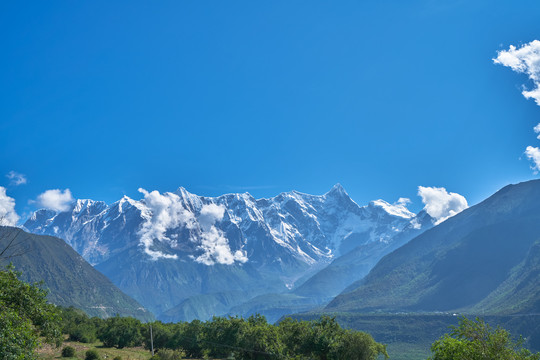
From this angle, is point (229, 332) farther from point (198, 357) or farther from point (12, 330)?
point (12, 330)

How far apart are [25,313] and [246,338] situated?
5193 cm

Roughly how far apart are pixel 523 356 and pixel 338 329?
40141mm

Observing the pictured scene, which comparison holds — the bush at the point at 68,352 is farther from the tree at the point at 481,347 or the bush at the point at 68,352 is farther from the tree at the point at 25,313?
the tree at the point at 481,347

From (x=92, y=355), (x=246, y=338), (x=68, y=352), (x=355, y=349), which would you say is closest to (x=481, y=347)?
(x=355, y=349)

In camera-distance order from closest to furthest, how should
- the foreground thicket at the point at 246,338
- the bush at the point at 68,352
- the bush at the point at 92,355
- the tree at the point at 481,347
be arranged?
the tree at the point at 481,347
the foreground thicket at the point at 246,338
the bush at the point at 92,355
the bush at the point at 68,352

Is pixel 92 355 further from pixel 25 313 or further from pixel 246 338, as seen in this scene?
→ pixel 25 313

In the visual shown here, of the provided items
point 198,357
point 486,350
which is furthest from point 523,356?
point 198,357

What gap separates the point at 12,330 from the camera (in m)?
32.3

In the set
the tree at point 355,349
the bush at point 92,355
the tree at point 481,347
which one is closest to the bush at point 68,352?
the bush at point 92,355

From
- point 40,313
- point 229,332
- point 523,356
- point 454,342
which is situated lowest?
point 523,356

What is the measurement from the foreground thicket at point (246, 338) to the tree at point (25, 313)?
131ft

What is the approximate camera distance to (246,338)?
279 ft

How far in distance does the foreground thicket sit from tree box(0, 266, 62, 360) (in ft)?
131

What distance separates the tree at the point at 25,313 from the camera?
3349cm
